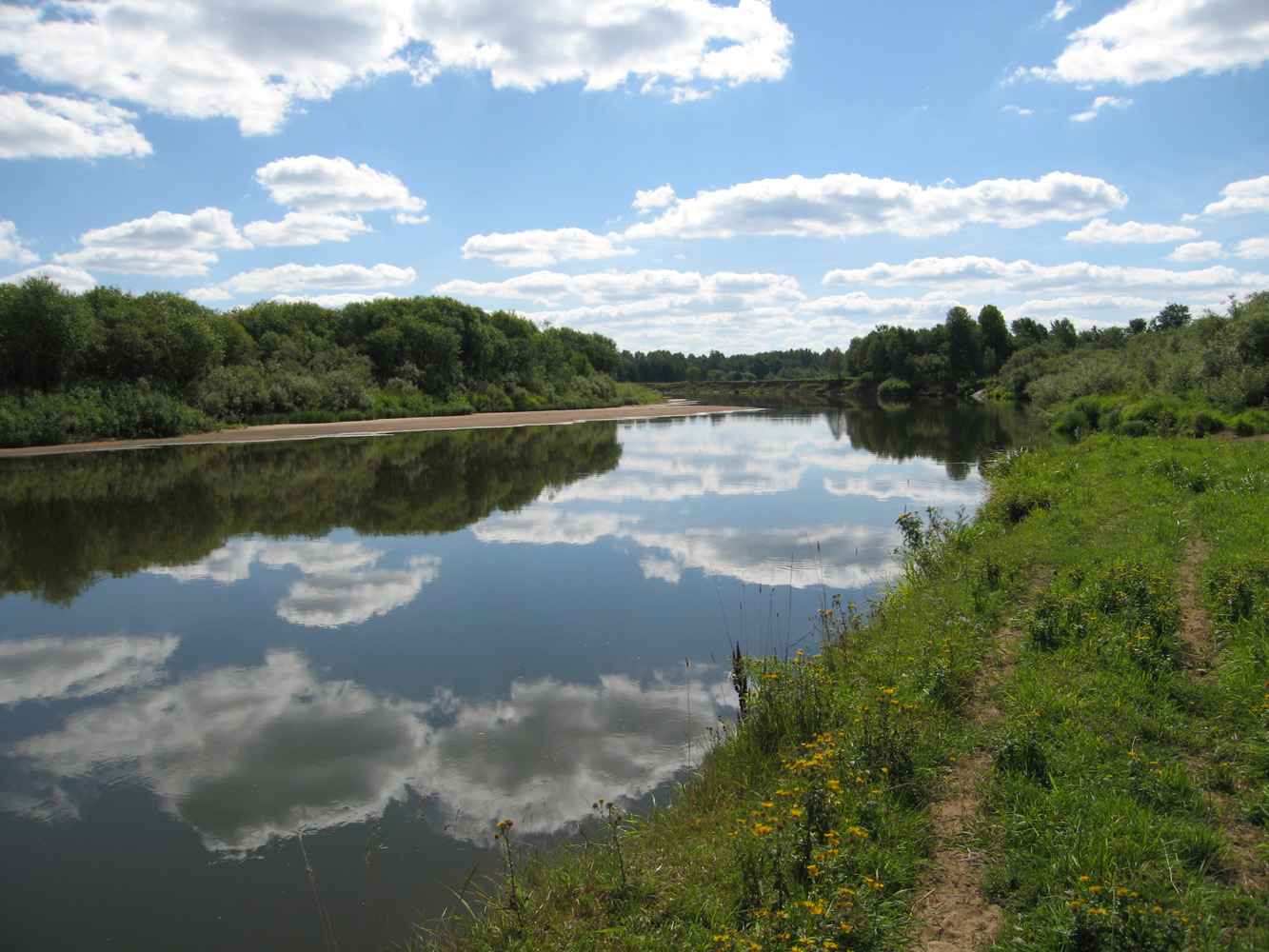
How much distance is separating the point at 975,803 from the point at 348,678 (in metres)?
6.38

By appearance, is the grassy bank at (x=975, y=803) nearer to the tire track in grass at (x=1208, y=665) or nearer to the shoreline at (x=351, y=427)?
the tire track in grass at (x=1208, y=665)

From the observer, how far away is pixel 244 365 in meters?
52.0

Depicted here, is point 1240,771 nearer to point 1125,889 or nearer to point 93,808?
point 1125,889

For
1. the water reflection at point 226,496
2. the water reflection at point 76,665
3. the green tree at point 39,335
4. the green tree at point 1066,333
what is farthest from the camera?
the green tree at point 1066,333

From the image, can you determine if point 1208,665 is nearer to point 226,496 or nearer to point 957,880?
point 957,880

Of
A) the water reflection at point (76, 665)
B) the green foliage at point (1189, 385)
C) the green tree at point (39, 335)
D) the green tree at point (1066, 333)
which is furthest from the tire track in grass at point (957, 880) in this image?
the green tree at point (1066, 333)

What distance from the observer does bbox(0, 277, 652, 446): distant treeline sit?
1486 inches

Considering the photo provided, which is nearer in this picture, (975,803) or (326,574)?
(975,803)

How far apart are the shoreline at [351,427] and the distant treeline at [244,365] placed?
56.6 inches

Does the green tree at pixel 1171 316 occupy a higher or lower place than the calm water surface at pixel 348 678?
higher

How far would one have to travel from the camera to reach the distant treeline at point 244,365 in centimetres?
3775

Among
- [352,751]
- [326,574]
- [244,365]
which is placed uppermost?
[244,365]

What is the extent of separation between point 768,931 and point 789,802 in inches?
52.6

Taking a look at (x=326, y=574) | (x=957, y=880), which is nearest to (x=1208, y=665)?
(x=957, y=880)
